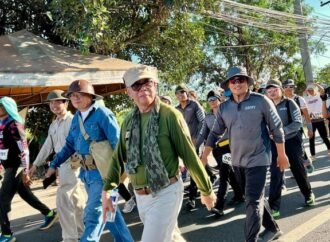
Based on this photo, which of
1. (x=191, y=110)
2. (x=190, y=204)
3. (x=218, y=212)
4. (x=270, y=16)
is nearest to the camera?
(x=218, y=212)

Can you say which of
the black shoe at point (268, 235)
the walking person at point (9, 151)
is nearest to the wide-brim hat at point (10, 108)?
the walking person at point (9, 151)

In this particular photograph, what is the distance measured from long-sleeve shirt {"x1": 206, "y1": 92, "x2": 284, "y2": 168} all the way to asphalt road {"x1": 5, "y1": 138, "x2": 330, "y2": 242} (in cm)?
115

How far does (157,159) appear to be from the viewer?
122 inches

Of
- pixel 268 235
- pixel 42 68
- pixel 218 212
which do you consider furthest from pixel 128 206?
pixel 42 68

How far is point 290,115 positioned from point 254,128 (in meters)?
1.82

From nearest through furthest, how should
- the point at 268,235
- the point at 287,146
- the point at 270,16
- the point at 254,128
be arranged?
the point at 254,128 → the point at 268,235 → the point at 287,146 → the point at 270,16

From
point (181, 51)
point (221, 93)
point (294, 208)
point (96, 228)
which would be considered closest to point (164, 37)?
point (181, 51)

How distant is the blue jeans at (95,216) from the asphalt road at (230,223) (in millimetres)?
1199

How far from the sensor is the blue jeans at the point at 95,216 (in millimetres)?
4098

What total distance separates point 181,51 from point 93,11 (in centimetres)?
508

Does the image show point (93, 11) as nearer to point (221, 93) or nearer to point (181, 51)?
point (221, 93)

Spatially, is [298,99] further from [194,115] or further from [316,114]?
[316,114]

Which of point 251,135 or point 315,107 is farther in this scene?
point 315,107

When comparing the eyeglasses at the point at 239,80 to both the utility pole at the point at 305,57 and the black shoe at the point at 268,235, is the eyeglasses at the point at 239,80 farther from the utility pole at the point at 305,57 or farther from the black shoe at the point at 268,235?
the utility pole at the point at 305,57
